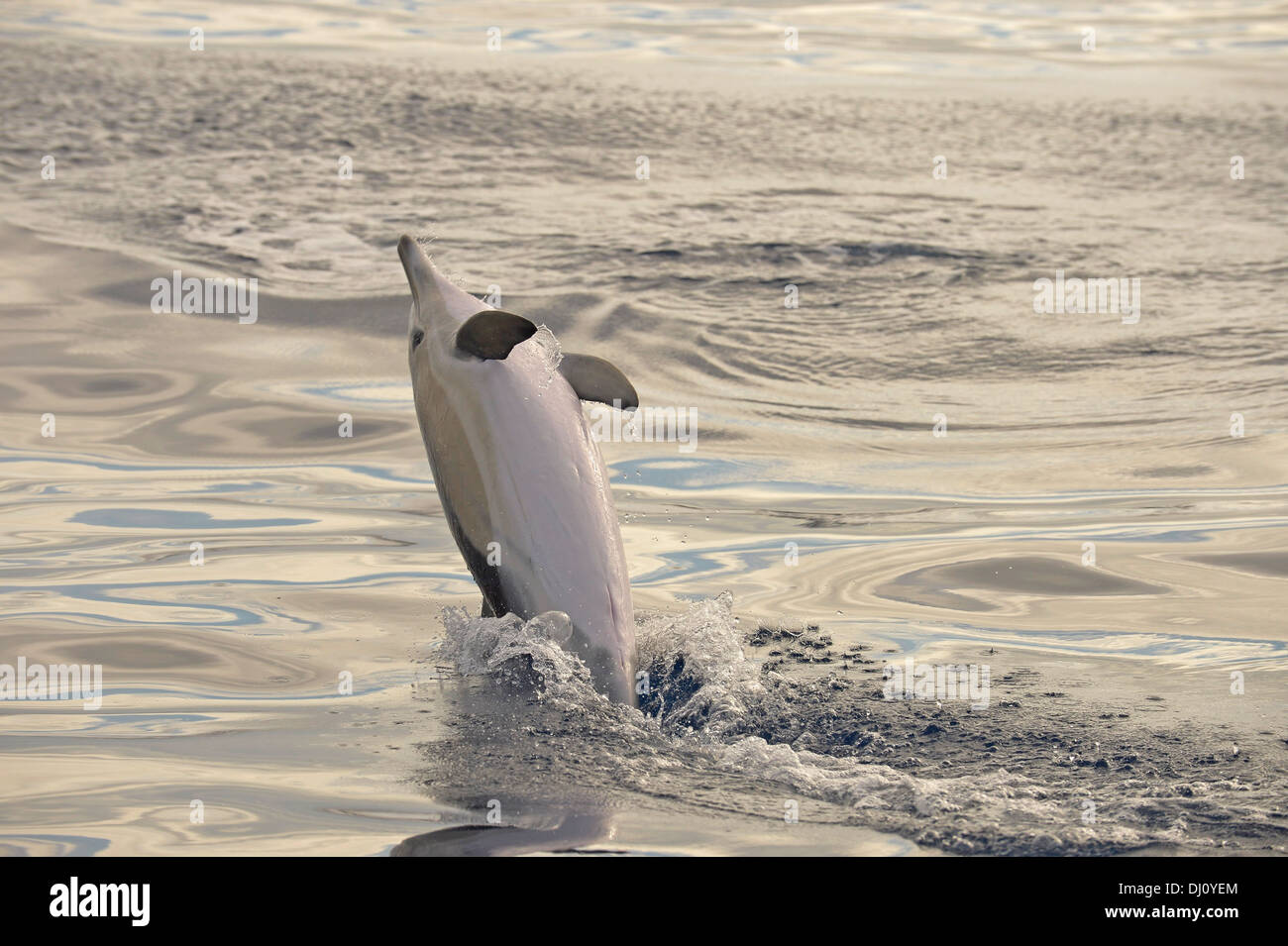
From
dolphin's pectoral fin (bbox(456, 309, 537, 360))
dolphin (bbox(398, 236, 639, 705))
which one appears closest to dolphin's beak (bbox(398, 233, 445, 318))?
dolphin (bbox(398, 236, 639, 705))

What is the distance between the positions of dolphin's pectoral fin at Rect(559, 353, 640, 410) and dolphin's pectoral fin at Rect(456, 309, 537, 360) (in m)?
0.26

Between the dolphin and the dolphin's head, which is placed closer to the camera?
the dolphin

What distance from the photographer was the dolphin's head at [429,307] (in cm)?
614

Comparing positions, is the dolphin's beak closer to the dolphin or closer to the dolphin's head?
the dolphin's head

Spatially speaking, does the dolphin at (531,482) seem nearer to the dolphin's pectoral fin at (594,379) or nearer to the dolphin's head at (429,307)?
the dolphin's pectoral fin at (594,379)

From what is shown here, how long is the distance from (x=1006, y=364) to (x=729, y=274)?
3312 mm

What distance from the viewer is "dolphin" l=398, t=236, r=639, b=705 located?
5.44 metres

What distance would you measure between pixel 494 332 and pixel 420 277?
3.41 ft

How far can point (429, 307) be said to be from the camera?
21.0 feet

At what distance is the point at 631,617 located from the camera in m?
5.60

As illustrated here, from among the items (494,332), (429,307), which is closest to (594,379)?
(494,332)

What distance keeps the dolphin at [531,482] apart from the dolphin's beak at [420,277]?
43 cm

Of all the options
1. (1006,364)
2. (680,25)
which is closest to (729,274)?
(1006,364)

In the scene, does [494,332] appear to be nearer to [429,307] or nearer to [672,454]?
[429,307]
